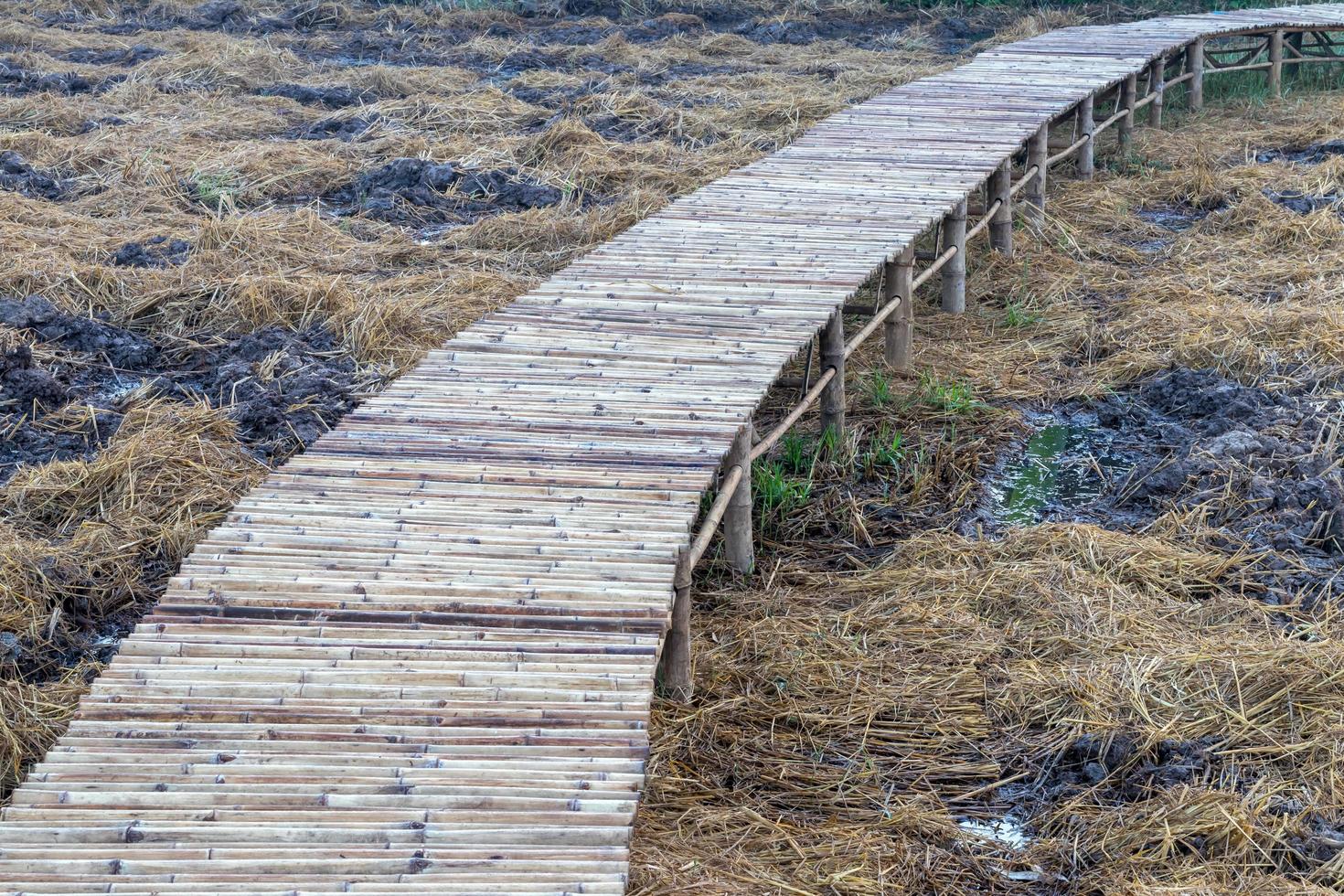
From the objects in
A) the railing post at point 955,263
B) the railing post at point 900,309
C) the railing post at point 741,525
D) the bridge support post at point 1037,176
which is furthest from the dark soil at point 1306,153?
the railing post at point 741,525

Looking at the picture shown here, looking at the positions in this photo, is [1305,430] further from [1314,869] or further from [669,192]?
[669,192]

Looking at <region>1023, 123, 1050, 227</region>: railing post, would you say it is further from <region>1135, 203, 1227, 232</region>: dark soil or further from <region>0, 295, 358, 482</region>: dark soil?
<region>0, 295, 358, 482</region>: dark soil

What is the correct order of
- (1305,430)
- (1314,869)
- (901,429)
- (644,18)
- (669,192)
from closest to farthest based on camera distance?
(1314,869) < (1305,430) < (901,429) < (669,192) < (644,18)

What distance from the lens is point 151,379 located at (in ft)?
20.4

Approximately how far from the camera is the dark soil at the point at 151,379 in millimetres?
5613

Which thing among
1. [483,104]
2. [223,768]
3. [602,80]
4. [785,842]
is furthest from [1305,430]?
[602,80]

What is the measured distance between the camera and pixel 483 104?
1072 centimetres

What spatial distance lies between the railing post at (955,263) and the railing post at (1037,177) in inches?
54.7

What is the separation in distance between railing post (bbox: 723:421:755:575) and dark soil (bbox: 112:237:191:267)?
12.1 feet

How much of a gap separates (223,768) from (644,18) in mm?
12903

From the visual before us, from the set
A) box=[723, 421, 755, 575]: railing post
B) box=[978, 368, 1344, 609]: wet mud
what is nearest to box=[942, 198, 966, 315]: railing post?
box=[978, 368, 1344, 609]: wet mud

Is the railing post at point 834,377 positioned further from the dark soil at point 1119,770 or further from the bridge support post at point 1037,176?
the bridge support post at point 1037,176

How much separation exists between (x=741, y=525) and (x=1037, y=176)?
14.8 feet

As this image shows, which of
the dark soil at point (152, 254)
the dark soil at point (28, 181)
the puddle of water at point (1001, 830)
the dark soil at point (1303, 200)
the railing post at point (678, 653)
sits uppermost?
the dark soil at point (28, 181)
